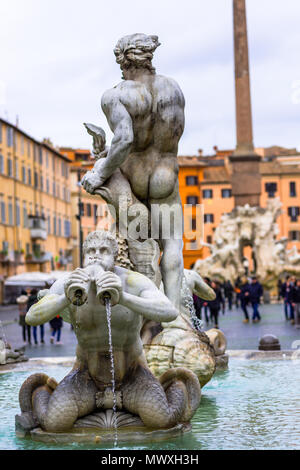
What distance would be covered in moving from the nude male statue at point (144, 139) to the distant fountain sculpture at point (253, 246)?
38580mm

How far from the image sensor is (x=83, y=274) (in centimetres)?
488

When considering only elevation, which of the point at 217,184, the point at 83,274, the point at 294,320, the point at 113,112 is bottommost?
the point at 294,320

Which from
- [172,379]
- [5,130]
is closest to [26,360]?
[172,379]

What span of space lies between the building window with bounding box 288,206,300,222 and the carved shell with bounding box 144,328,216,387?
8479 centimetres

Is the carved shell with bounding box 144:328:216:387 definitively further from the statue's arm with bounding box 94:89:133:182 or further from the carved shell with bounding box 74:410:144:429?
the carved shell with bounding box 74:410:144:429

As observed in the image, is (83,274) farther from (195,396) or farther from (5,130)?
(5,130)

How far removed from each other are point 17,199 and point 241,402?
205ft

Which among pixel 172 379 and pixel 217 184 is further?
pixel 217 184

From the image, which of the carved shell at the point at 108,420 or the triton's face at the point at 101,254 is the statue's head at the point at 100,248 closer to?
the triton's face at the point at 101,254

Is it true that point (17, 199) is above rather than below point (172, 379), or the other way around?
above

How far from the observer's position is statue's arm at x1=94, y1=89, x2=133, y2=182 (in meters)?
6.89

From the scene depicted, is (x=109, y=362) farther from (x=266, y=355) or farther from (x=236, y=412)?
(x=266, y=355)

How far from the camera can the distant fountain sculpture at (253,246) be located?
4572 cm

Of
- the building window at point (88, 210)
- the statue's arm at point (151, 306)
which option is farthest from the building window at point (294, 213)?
the statue's arm at point (151, 306)
